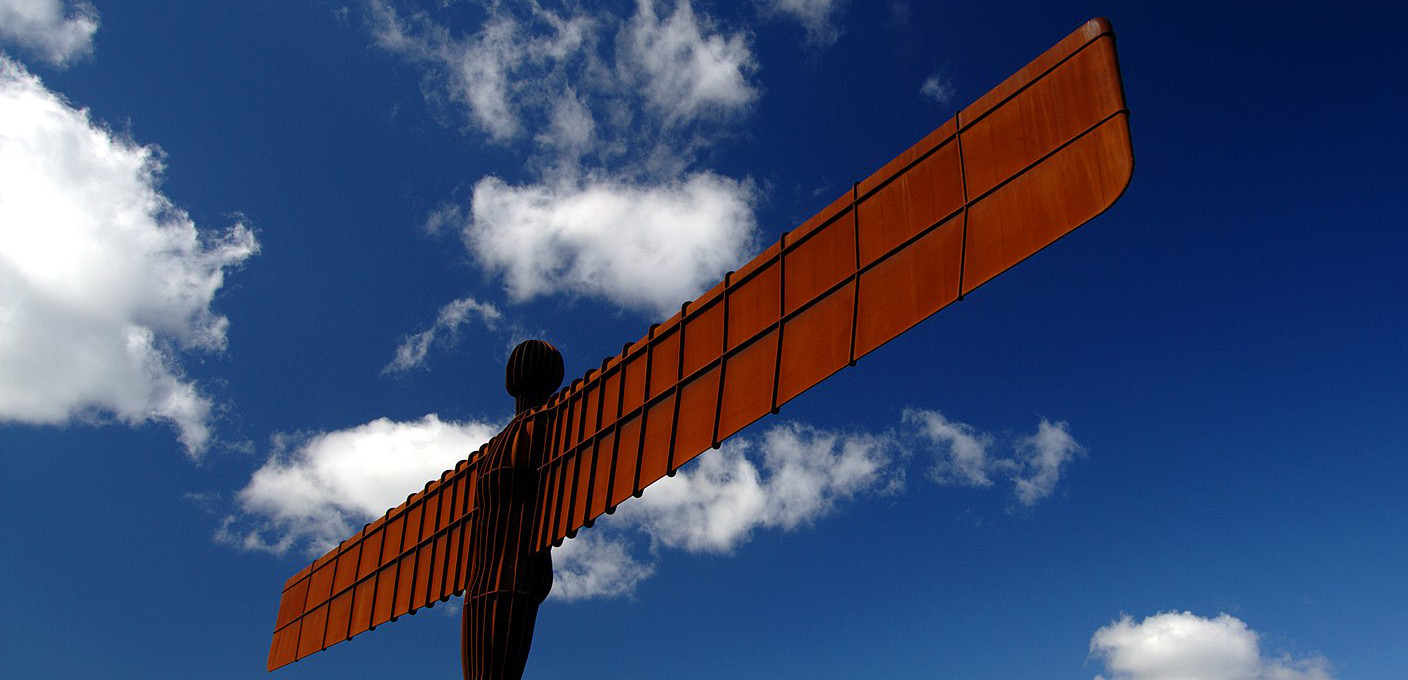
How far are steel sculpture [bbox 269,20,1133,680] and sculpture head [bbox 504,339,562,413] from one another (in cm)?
1

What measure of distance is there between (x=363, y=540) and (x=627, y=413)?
16.7ft

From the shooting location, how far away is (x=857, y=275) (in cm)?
715

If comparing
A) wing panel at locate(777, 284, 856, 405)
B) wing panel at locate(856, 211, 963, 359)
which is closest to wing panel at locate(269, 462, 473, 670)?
wing panel at locate(777, 284, 856, 405)

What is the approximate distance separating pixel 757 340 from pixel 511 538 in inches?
125

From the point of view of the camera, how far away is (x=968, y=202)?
6488 millimetres

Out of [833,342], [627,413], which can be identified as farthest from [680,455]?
[833,342]

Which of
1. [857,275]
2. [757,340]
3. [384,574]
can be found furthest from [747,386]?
[384,574]

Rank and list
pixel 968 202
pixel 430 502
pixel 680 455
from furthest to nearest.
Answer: pixel 430 502, pixel 680 455, pixel 968 202

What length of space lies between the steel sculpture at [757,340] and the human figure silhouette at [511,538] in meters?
0.02

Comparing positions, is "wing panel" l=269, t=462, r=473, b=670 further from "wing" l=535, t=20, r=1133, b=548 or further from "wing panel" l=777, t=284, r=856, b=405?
"wing panel" l=777, t=284, r=856, b=405

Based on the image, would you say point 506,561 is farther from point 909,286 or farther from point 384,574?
point 909,286

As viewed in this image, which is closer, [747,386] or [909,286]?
[909,286]

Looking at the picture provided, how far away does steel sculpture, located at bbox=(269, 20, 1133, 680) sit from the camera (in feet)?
19.9

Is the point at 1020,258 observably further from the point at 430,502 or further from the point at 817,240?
the point at 430,502
